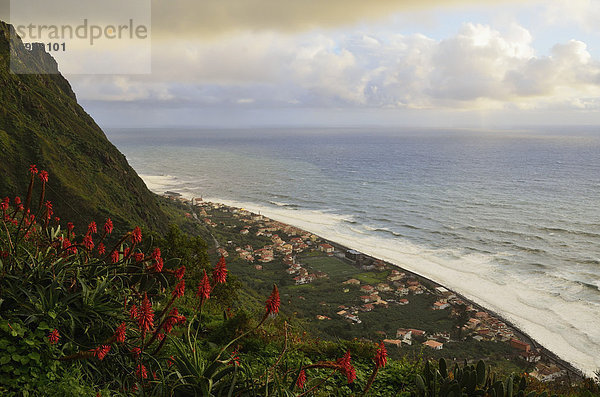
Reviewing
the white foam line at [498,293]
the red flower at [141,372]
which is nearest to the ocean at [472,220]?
the white foam line at [498,293]

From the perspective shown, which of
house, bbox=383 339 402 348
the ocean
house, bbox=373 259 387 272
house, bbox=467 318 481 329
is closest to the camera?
house, bbox=383 339 402 348

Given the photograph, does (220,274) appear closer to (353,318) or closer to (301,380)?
(301,380)

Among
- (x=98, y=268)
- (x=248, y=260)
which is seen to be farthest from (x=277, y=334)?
(x=248, y=260)

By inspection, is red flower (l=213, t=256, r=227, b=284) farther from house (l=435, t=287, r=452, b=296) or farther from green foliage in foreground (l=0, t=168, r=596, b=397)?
house (l=435, t=287, r=452, b=296)

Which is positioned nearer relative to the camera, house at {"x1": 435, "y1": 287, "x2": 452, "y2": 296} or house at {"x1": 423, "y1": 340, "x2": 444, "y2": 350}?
house at {"x1": 423, "y1": 340, "x2": 444, "y2": 350}

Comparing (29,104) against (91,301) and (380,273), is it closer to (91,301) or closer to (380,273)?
(380,273)

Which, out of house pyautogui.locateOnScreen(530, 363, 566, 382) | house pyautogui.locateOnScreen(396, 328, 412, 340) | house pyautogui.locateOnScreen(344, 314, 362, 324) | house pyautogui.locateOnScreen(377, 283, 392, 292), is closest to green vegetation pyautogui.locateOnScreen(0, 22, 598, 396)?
house pyautogui.locateOnScreen(530, 363, 566, 382)

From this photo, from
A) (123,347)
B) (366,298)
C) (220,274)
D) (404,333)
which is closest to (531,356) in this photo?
(404,333)

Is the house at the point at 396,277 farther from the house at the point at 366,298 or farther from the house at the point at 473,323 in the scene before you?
the house at the point at 473,323
